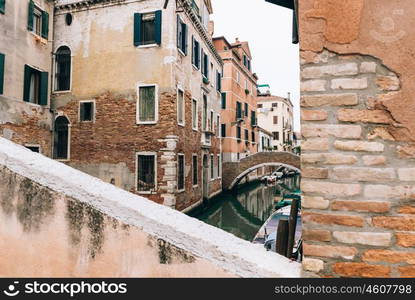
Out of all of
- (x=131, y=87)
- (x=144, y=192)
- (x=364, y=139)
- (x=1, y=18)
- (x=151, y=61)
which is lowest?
(x=144, y=192)

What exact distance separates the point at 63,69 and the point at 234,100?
44.7 ft

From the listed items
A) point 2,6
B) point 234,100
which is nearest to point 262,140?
point 234,100

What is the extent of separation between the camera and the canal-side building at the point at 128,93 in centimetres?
1168

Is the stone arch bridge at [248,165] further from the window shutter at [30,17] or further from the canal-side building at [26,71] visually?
the window shutter at [30,17]

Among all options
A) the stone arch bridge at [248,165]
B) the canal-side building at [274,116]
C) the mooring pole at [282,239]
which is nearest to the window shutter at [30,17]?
the mooring pole at [282,239]

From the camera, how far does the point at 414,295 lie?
163 centimetres

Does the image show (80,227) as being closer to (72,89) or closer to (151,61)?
(151,61)

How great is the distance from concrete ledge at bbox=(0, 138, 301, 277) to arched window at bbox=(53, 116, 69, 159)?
12.1 m

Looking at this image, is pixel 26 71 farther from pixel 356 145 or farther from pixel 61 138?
pixel 356 145

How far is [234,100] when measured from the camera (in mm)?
23922

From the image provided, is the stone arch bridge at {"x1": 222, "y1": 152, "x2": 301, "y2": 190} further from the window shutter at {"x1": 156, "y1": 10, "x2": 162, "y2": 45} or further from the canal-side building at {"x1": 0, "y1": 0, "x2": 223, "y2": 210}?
the window shutter at {"x1": 156, "y1": 10, "x2": 162, "y2": 45}

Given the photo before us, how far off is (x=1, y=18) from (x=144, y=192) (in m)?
7.86

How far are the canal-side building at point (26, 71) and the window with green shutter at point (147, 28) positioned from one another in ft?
13.2

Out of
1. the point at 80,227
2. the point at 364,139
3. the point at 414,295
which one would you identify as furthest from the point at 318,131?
the point at 80,227
